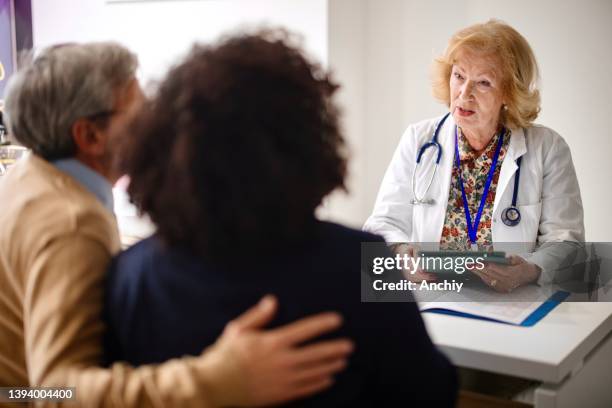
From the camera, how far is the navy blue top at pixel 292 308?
0.81 m

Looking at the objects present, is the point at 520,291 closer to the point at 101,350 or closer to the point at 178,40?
the point at 101,350

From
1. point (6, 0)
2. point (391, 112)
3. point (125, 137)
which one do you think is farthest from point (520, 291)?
point (6, 0)

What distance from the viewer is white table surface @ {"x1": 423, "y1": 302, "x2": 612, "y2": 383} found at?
122cm

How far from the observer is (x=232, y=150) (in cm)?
78

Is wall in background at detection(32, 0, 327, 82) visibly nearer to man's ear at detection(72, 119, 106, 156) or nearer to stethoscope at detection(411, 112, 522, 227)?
stethoscope at detection(411, 112, 522, 227)

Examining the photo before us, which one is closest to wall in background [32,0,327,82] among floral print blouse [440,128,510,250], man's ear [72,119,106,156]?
floral print blouse [440,128,510,250]

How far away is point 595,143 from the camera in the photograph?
3.09m

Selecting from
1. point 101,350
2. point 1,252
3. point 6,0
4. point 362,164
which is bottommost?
point 362,164

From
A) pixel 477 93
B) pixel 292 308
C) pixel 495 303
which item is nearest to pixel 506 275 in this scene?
pixel 495 303

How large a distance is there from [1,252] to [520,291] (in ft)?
4.23

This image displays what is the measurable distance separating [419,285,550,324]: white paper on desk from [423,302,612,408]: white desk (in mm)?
46

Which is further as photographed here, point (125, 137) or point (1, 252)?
point (1, 252)

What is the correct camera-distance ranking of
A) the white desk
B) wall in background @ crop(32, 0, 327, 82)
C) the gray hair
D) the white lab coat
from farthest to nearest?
wall in background @ crop(32, 0, 327, 82)
the white lab coat
the white desk
the gray hair

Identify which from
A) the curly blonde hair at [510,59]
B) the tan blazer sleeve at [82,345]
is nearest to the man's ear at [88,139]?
the tan blazer sleeve at [82,345]
